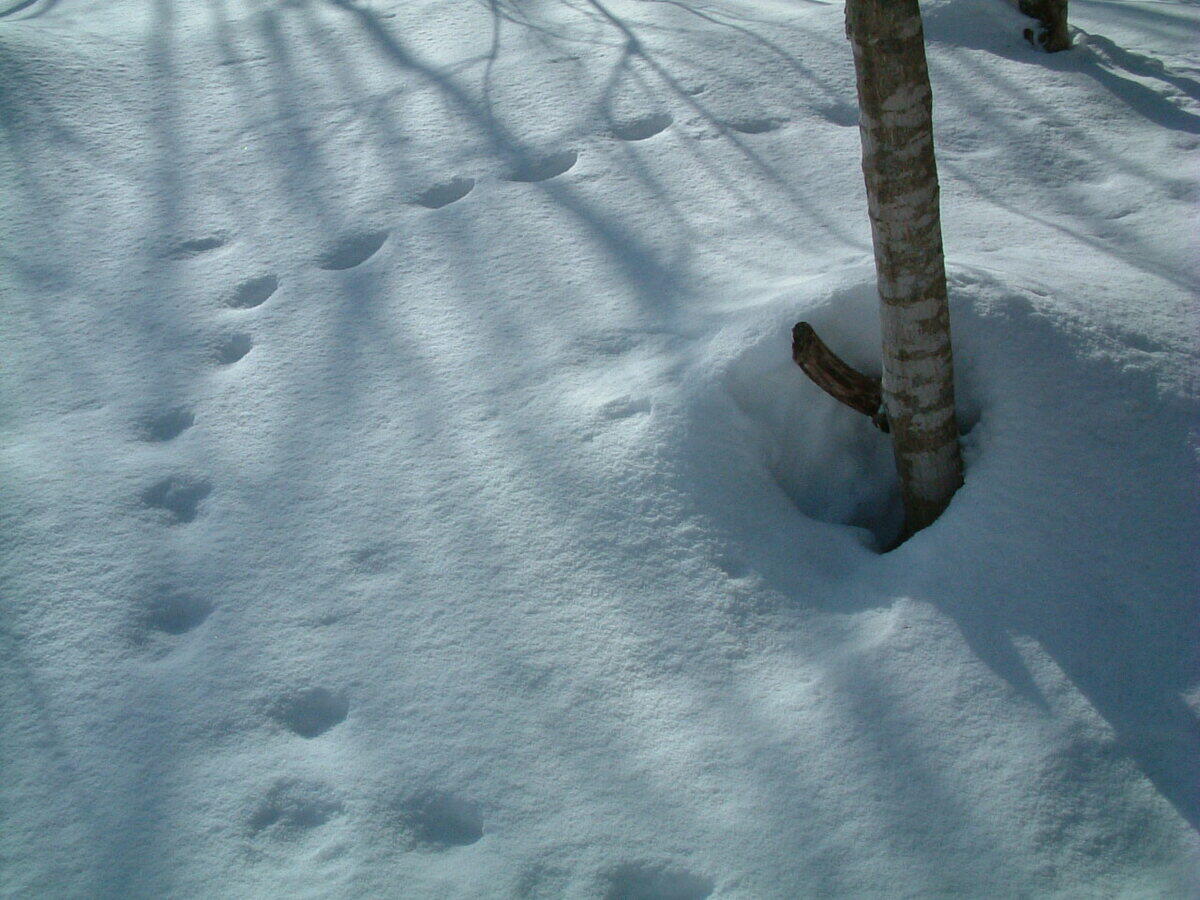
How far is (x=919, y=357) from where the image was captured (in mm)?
2098

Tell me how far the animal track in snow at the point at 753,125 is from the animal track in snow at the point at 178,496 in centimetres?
237

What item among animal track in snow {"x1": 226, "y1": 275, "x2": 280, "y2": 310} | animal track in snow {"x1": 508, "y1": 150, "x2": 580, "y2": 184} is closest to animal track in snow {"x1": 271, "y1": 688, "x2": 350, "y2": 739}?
animal track in snow {"x1": 226, "y1": 275, "x2": 280, "y2": 310}

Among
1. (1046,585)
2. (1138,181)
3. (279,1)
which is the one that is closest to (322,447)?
(1046,585)

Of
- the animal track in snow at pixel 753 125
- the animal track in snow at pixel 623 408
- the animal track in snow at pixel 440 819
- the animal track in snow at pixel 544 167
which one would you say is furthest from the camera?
the animal track in snow at pixel 753 125

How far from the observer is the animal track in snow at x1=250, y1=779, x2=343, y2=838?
1832mm

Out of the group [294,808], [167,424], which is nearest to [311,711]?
[294,808]

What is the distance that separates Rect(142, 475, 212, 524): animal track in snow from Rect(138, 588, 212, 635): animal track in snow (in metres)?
0.26

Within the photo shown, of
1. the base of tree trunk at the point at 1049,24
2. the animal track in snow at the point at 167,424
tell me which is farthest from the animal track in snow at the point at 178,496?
the base of tree trunk at the point at 1049,24

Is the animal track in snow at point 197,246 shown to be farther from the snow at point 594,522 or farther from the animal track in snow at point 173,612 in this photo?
the animal track in snow at point 173,612

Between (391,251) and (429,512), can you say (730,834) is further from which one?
(391,251)

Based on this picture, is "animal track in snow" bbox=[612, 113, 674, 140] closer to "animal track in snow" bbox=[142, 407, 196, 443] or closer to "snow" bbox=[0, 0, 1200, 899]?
"snow" bbox=[0, 0, 1200, 899]

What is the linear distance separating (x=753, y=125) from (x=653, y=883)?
290 centimetres

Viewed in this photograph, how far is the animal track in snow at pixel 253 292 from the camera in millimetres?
3133

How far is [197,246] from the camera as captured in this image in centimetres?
340
